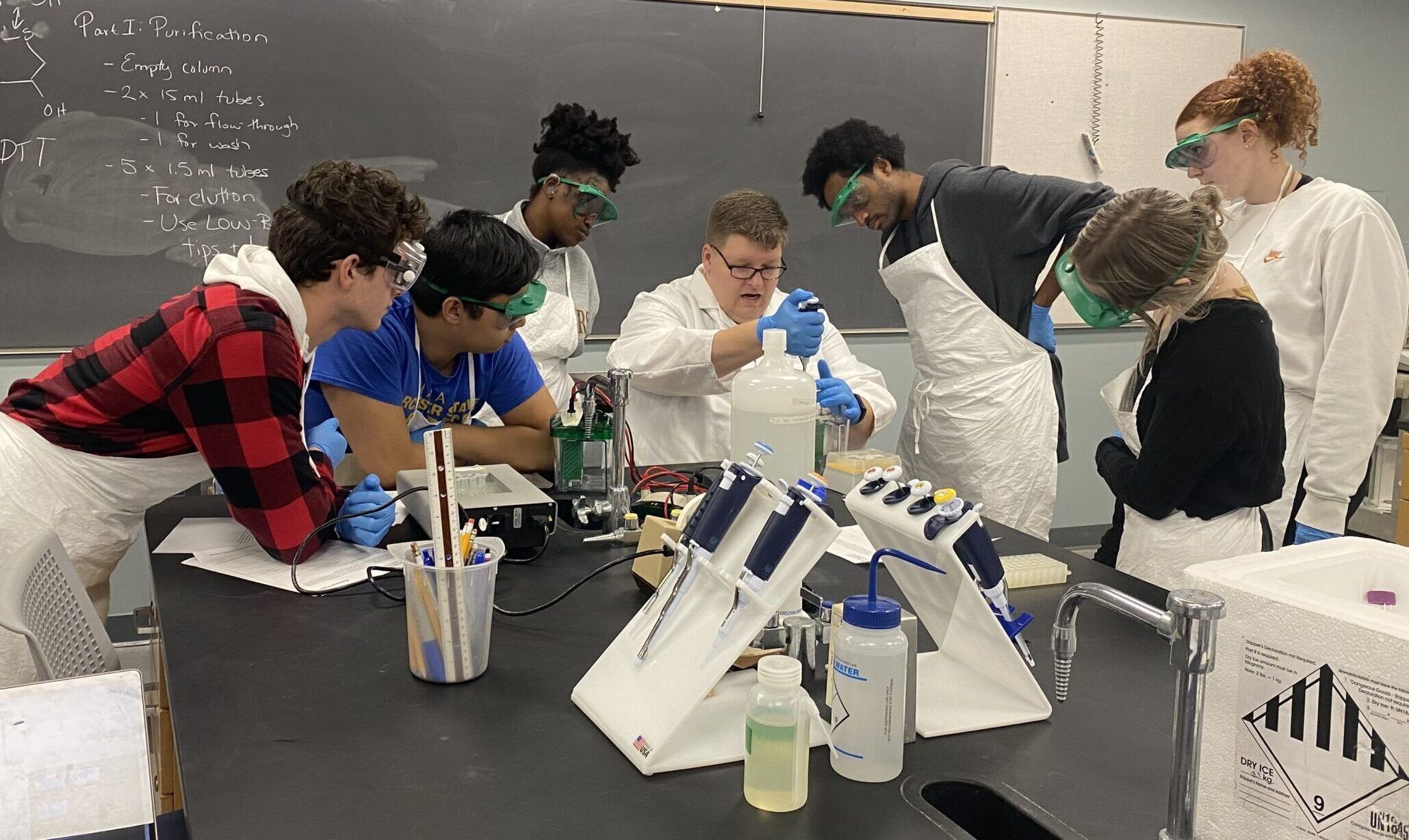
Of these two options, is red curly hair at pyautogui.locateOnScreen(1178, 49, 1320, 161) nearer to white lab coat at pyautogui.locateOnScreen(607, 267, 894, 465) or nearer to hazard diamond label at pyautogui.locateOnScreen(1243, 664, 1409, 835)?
white lab coat at pyautogui.locateOnScreen(607, 267, 894, 465)

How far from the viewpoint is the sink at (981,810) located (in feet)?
3.01

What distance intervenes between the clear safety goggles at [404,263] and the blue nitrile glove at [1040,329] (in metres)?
1.62

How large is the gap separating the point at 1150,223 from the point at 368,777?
1.49 m

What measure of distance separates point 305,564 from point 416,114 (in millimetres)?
2153

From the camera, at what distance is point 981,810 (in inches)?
38.9

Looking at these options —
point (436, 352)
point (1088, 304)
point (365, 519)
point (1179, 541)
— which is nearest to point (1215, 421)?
point (1179, 541)

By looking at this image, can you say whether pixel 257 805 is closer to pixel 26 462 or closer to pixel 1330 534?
pixel 26 462

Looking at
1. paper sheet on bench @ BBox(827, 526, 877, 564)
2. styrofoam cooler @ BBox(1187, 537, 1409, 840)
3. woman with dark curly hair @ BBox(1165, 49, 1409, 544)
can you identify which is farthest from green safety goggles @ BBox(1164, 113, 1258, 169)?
styrofoam cooler @ BBox(1187, 537, 1409, 840)

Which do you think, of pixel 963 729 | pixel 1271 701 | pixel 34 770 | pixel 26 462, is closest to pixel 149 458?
pixel 26 462

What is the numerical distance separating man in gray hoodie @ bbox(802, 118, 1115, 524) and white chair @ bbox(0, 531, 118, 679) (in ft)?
6.35

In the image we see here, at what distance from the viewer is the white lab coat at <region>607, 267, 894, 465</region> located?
104 inches

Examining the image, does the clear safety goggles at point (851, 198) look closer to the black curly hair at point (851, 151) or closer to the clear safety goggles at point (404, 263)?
the black curly hair at point (851, 151)

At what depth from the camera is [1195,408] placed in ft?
5.59

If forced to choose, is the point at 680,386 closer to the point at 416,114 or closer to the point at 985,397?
the point at 985,397
